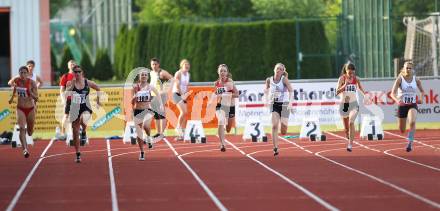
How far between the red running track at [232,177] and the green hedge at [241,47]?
22.9 m

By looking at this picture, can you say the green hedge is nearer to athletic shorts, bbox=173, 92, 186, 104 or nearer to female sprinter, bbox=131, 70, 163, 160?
athletic shorts, bbox=173, 92, 186, 104

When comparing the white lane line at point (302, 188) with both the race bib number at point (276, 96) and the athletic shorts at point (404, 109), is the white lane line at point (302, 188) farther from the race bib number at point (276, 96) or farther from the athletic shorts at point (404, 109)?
the athletic shorts at point (404, 109)

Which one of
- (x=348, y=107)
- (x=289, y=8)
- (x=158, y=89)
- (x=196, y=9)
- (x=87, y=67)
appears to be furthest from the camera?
(x=196, y=9)

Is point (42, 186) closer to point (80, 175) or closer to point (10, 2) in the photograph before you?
point (80, 175)

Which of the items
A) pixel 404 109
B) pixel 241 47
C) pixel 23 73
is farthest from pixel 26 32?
pixel 404 109

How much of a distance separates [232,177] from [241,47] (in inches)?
1322

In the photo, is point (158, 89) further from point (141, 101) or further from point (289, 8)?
point (289, 8)

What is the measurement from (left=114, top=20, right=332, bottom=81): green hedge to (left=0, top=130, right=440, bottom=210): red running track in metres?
22.9

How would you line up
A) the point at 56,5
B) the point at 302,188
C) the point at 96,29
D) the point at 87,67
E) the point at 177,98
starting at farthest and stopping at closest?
the point at 56,5
the point at 96,29
the point at 87,67
the point at 177,98
the point at 302,188

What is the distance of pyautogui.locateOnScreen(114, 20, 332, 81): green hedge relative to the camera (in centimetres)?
5094

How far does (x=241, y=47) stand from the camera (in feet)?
174

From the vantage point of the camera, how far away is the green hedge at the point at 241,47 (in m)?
50.9

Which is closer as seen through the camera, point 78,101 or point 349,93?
point 78,101

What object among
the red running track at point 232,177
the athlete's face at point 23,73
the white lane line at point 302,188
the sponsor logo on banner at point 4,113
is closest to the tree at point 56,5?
the sponsor logo on banner at point 4,113
